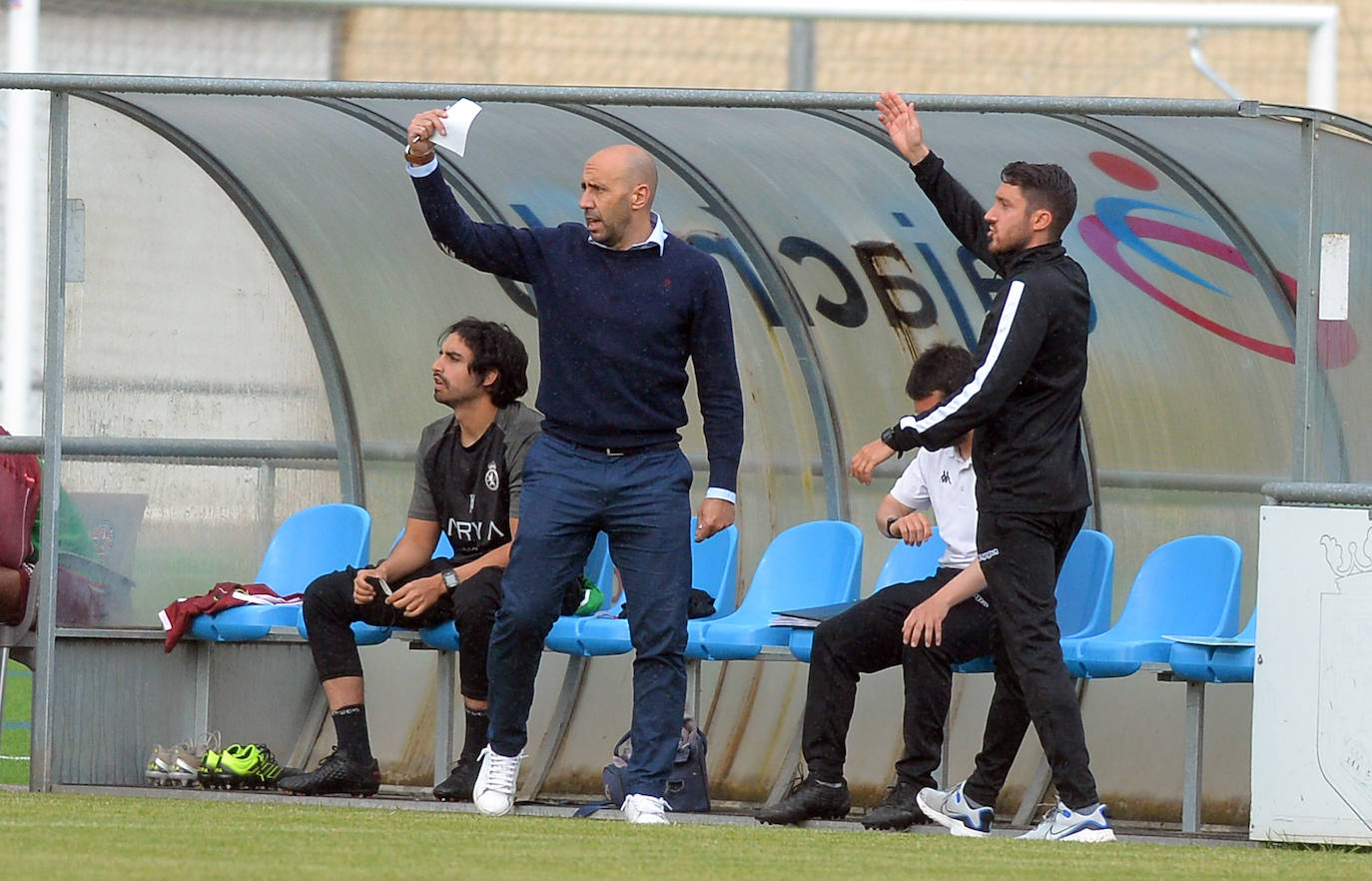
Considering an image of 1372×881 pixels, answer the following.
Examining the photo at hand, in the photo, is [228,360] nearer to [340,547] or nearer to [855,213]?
[340,547]

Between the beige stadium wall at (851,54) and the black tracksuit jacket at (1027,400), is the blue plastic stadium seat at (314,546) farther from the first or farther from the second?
the beige stadium wall at (851,54)

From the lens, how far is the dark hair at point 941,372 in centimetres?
781

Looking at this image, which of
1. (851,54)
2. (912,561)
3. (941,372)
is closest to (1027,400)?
(941,372)

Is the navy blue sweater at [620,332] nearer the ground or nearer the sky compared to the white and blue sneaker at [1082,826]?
nearer the sky

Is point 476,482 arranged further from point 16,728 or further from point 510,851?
point 16,728

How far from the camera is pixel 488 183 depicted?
30.5ft

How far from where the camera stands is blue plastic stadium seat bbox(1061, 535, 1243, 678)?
775 centimetres

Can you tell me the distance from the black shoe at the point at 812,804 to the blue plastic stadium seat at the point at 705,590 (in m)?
0.96

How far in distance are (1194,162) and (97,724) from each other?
4045 mm

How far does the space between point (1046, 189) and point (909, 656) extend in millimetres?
1442

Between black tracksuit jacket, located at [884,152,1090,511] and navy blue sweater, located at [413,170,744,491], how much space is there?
0.62 m

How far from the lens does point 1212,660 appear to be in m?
7.55

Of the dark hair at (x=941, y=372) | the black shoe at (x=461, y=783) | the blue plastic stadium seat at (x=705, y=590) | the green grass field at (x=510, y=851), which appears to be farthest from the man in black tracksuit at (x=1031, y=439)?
the black shoe at (x=461, y=783)

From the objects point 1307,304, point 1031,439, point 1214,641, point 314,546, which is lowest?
point 1214,641
